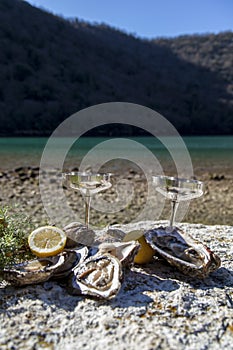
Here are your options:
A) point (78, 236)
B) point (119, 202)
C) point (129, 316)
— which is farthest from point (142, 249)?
point (119, 202)

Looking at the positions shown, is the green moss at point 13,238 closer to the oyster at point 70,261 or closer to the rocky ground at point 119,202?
the oyster at point 70,261

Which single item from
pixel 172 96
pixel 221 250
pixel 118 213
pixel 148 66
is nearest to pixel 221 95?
pixel 172 96

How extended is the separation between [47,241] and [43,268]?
18 centimetres

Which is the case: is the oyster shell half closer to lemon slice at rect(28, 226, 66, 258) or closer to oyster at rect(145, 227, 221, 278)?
lemon slice at rect(28, 226, 66, 258)

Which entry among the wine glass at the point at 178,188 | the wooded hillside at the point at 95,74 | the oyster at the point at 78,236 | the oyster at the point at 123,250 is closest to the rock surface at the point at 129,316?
the oyster at the point at 123,250

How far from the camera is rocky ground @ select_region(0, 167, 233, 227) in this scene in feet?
19.7

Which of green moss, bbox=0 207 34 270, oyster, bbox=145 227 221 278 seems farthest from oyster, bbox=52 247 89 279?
oyster, bbox=145 227 221 278

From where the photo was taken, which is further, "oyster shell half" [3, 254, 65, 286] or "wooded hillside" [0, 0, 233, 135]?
"wooded hillside" [0, 0, 233, 135]

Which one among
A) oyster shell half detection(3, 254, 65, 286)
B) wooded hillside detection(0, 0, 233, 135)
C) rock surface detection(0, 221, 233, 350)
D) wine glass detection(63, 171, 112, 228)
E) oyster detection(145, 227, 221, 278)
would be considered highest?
wooded hillside detection(0, 0, 233, 135)

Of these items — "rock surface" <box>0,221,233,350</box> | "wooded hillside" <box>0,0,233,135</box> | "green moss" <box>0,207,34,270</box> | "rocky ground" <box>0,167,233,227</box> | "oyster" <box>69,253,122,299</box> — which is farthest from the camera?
"wooded hillside" <box>0,0,233,135</box>

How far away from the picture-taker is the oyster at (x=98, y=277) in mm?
1371

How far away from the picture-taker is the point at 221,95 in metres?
45.5

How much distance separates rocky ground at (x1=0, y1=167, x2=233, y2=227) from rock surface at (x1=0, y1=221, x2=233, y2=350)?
347 cm

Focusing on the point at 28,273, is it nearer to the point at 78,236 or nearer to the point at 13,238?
the point at 13,238
